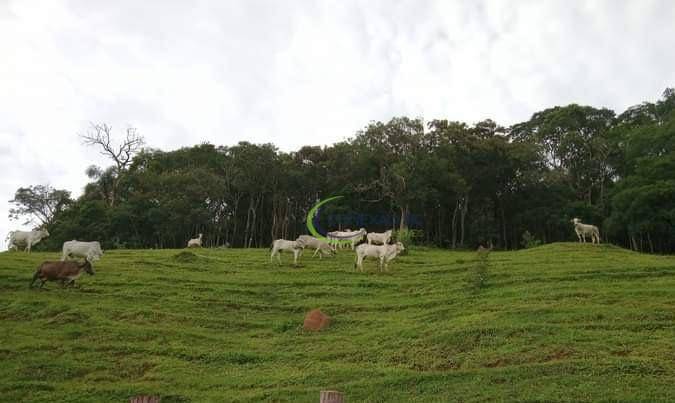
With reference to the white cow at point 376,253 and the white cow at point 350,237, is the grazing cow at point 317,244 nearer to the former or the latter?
the white cow at point 350,237

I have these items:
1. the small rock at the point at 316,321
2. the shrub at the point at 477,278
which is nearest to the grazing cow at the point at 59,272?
the small rock at the point at 316,321

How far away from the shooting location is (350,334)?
18969 millimetres

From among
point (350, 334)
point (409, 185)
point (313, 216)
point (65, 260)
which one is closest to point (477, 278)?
point (350, 334)

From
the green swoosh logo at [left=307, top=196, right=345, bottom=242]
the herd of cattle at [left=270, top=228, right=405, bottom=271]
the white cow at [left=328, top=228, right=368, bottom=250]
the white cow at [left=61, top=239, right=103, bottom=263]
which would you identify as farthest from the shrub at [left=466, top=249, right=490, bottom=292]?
the green swoosh logo at [left=307, top=196, right=345, bottom=242]

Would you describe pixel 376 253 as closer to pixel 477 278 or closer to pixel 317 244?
pixel 317 244

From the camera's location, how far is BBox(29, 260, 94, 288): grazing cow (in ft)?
75.6

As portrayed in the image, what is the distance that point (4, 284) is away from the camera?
77.6 feet

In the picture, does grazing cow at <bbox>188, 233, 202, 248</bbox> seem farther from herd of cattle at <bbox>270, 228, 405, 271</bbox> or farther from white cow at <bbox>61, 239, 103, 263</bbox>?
white cow at <bbox>61, 239, 103, 263</bbox>

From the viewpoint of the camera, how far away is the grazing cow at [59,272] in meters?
23.0

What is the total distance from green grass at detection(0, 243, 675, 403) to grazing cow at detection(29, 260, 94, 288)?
443 mm

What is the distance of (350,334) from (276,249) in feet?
39.1

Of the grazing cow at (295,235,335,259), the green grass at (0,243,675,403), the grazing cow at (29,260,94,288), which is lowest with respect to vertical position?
the green grass at (0,243,675,403)

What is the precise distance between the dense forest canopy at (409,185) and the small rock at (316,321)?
26.3 metres

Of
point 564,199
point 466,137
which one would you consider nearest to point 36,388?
point 466,137
